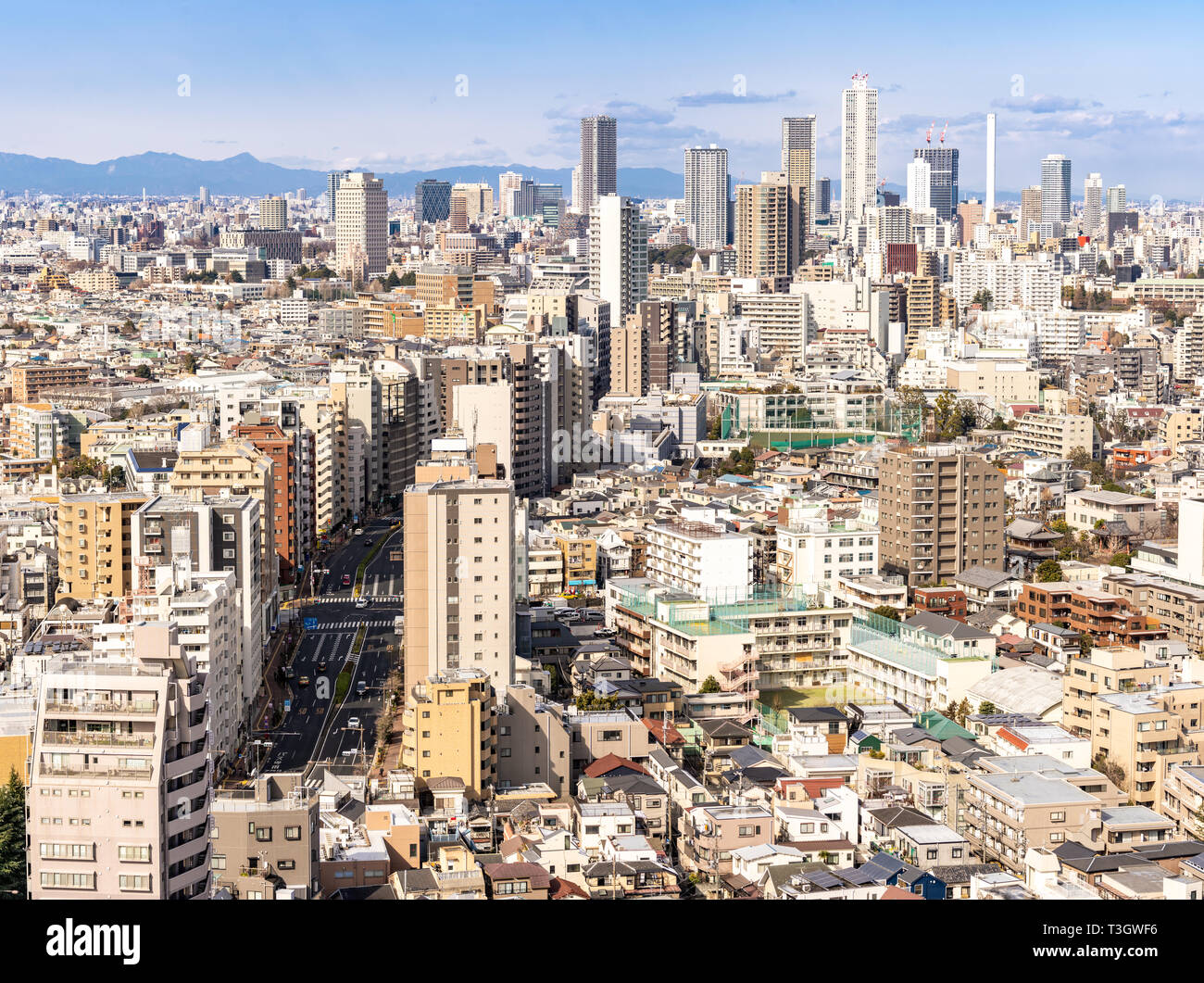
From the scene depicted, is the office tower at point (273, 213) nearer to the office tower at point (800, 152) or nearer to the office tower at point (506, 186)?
the office tower at point (506, 186)

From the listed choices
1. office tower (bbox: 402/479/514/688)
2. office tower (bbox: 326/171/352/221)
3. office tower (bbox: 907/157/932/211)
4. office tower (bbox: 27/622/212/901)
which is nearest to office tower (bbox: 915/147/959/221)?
office tower (bbox: 907/157/932/211)

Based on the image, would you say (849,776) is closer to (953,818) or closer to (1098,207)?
(953,818)

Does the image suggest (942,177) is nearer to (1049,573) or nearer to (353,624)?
(1049,573)

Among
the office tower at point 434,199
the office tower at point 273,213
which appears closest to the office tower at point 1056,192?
the office tower at point 434,199

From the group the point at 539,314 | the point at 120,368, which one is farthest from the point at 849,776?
the point at 120,368

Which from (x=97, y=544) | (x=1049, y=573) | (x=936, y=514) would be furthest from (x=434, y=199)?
(x=97, y=544)

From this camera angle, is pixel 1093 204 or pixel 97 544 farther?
pixel 1093 204

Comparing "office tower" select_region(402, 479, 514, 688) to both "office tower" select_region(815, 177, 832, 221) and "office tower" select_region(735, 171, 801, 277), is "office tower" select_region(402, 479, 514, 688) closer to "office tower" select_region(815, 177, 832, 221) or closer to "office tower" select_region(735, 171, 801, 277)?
"office tower" select_region(735, 171, 801, 277)
